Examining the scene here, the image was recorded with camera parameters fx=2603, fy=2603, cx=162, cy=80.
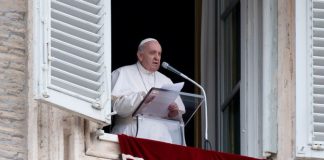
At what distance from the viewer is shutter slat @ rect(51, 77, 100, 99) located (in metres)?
14.5

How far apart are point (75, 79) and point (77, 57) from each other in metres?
0.14

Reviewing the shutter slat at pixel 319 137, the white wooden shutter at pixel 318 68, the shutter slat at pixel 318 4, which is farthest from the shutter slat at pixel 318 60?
the shutter slat at pixel 319 137

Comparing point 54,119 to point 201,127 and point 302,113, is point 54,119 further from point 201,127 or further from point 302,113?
point 201,127

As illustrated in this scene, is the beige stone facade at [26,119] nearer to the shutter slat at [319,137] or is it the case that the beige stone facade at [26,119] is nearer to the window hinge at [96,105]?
the window hinge at [96,105]

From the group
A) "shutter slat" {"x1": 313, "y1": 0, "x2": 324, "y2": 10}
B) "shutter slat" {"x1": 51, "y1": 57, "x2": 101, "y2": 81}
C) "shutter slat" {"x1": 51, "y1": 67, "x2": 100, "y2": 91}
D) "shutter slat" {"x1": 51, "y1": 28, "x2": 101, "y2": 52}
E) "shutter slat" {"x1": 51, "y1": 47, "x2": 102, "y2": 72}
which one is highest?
"shutter slat" {"x1": 313, "y1": 0, "x2": 324, "y2": 10}

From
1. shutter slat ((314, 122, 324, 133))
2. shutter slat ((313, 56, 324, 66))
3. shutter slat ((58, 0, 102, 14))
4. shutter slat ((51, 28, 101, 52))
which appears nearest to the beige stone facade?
shutter slat ((51, 28, 101, 52))

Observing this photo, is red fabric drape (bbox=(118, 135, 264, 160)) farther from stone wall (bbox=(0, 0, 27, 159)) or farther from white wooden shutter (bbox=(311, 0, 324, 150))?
stone wall (bbox=(0, 0, 27, 159))

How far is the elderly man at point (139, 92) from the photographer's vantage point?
15.5 m

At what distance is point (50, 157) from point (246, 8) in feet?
6.75

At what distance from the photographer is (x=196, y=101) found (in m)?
15.8

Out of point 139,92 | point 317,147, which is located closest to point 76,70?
point 139,92

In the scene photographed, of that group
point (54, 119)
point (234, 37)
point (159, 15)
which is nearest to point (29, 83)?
point (54, 119)

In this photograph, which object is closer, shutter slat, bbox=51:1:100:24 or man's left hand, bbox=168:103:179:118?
shutter slat, bbox=51:1:100:24

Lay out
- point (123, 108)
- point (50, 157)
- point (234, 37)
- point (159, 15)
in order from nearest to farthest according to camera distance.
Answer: point (50, 157) → point (123, 108) → point (234, 37) → point (159, 15)
